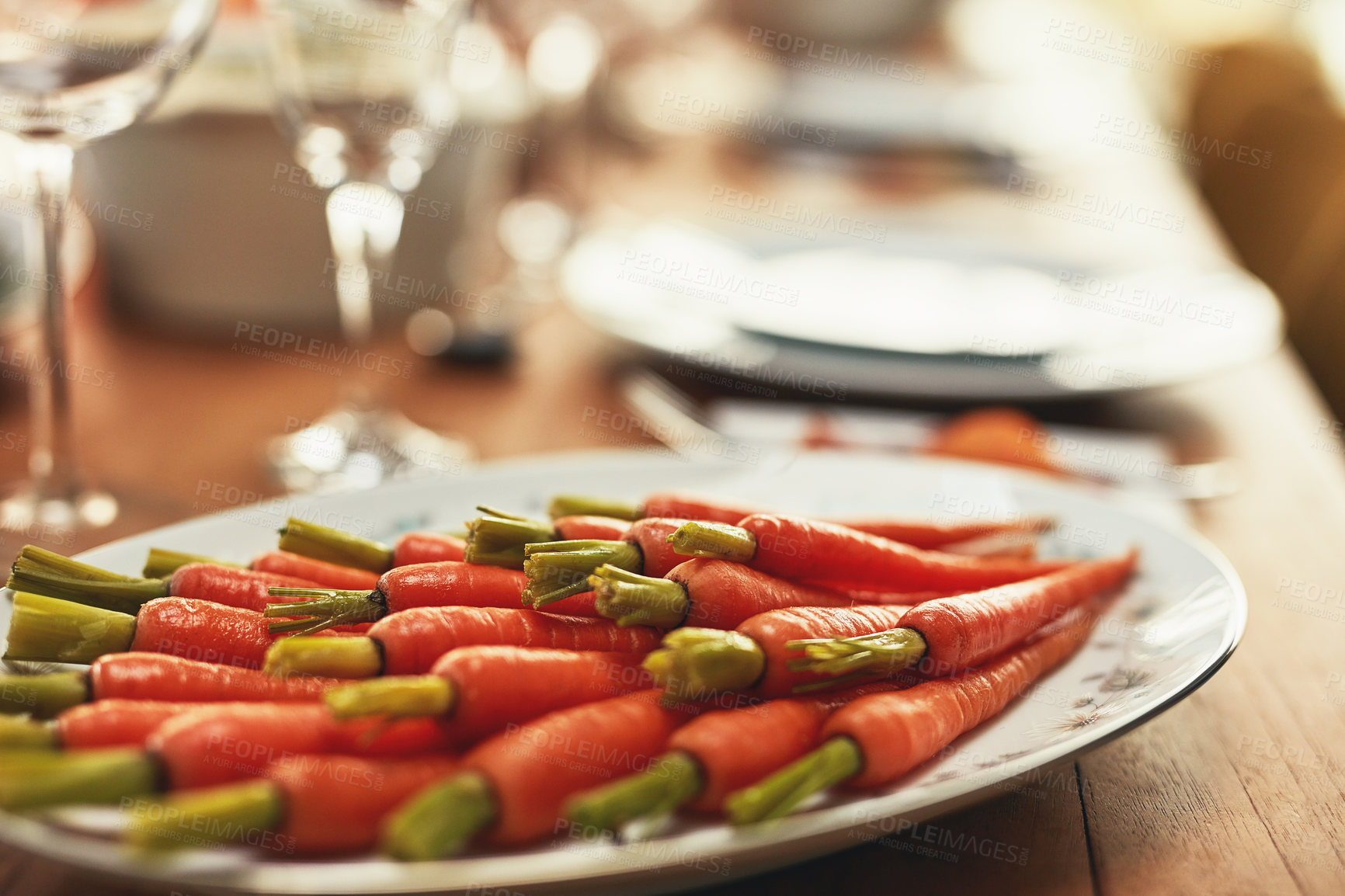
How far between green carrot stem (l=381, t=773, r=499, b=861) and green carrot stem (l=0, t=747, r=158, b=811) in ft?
0.30

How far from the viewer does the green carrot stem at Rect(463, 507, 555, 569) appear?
1.93ft

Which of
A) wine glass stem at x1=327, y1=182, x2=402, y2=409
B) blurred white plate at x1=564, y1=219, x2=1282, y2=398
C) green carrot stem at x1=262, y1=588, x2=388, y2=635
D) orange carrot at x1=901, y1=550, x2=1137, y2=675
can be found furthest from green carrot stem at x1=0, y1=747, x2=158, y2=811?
blurred white plate at x1=564, y1=219, x2=1282, y2=398

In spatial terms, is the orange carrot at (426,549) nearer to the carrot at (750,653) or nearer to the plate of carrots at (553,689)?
the plate of carrots at (553,689)

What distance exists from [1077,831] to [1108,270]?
1.00 m

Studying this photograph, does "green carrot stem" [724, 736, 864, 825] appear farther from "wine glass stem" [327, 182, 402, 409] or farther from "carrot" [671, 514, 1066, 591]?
"wine glass stem" [327, 182, 402, 409]

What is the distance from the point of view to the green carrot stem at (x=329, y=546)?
2.03ft

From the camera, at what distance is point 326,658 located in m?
0.49

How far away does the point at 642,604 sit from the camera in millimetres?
529

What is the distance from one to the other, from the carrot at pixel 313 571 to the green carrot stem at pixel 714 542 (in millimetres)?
202

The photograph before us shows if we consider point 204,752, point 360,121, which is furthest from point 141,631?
point 360,121

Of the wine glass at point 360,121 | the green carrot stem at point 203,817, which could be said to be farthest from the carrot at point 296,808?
the wine glass at point 360,121

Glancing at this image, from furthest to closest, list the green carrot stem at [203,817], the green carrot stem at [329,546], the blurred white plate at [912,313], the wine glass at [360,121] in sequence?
the blurred white plate at [912,313] < the wine glass at [360,121] < the green carrot stem at [329,546] < the green carrot stem at [203,817]

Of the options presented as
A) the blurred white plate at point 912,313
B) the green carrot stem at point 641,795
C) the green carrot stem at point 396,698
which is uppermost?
the blurred white plate at point 912,313

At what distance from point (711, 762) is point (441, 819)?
0.36 feet
